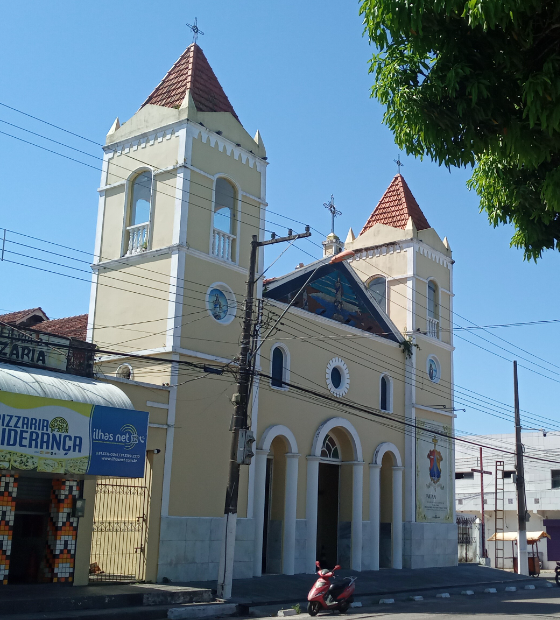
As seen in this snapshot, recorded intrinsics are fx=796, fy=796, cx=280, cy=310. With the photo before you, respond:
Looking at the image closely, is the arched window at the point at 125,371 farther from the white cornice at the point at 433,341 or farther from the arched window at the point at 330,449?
the white cornice at the point at 433,341

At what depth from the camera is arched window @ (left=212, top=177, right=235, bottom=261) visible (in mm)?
22594

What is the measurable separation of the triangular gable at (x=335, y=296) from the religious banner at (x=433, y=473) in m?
3.94

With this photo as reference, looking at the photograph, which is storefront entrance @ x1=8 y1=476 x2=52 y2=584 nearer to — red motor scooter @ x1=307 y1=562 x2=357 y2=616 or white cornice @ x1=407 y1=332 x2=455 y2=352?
red motor scooter @ x1=307 y1=562 x2=357 y2=616

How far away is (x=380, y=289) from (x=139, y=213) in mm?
12081

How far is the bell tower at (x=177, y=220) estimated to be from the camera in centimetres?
2125

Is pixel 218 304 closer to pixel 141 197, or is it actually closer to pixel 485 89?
pixel 141 197

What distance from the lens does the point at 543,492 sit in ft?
141

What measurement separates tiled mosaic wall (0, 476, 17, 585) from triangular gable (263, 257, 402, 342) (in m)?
10.2

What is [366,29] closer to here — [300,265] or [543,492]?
[300,265]

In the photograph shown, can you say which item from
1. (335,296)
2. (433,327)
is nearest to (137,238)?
(335,296)

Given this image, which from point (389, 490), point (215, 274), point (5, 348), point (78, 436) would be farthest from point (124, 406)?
point (389, 490)

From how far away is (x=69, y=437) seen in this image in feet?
50.6

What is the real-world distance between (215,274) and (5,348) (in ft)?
23.1

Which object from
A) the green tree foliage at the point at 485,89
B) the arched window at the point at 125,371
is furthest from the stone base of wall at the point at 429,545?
the green tree foliage at the point at 485,89
